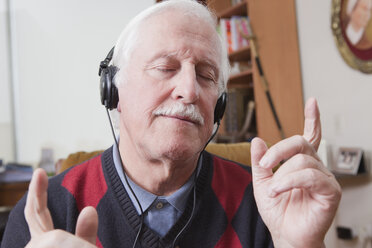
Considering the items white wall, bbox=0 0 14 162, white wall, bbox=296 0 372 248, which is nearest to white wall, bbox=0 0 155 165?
white wall, bbox=0 0 14 162

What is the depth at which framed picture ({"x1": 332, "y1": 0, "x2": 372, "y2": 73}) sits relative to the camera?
1712 millimetres

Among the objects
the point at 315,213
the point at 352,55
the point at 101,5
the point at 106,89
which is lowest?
the point at 315,213

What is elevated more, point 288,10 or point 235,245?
point 288,10

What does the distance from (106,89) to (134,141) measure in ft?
0.53

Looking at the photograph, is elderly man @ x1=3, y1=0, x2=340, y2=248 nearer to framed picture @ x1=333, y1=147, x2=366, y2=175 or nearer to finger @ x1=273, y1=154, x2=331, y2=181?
finger @ x1=273, y1=154, x2=331, y2=181

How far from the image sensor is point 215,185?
0.89 m

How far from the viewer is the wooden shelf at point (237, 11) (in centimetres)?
245

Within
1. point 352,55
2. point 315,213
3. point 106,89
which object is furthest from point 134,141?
point 352,55

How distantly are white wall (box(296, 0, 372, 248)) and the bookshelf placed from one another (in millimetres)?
61

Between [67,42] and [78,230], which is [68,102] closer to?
[67,42]

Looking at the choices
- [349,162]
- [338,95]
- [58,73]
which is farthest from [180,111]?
[58,73]

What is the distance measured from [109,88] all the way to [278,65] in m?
1.70

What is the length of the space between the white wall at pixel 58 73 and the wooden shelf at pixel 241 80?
A: 1175mm

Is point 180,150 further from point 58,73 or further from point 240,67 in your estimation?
point 58,73
